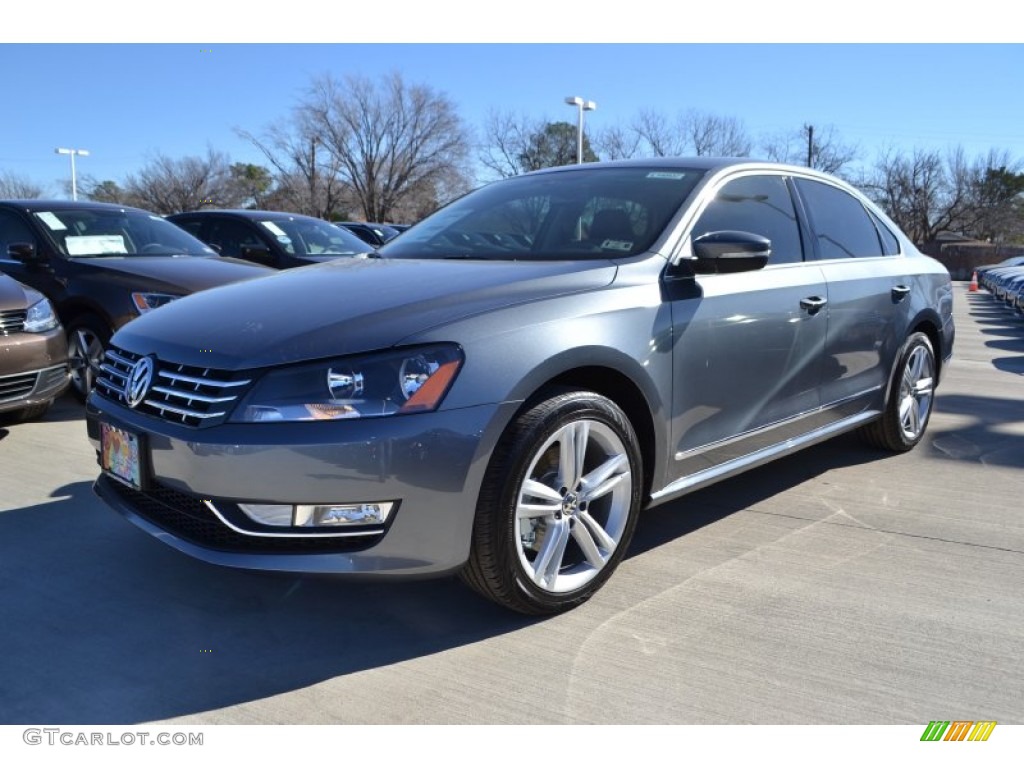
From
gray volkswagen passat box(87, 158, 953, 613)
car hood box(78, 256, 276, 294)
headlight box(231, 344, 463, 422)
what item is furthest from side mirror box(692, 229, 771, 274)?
car hood box(78, 256, 276, 294)

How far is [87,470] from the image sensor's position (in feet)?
15.0

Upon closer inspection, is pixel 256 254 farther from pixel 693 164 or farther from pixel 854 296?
pixel 854 296

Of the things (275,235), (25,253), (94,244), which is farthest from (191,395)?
(275,235)

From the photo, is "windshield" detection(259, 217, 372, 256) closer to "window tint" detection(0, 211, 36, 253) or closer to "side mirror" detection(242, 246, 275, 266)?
"side mirror" detection(242, 246, 275, 266)

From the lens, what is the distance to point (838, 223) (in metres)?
4.47

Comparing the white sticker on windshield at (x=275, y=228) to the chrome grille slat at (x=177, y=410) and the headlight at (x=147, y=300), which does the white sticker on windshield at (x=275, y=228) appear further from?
the chrome grille slat at (x=177, y=410)

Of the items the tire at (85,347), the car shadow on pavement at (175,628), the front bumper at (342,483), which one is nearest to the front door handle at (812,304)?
the front bumper at (342,483)

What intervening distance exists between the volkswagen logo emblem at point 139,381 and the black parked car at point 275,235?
570 cm

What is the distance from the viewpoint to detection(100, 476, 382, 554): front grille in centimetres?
248

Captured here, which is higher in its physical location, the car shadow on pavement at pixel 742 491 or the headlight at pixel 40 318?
the headlight at pixel 40 318

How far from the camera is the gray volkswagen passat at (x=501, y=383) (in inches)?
97.0

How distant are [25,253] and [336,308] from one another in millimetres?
4791
